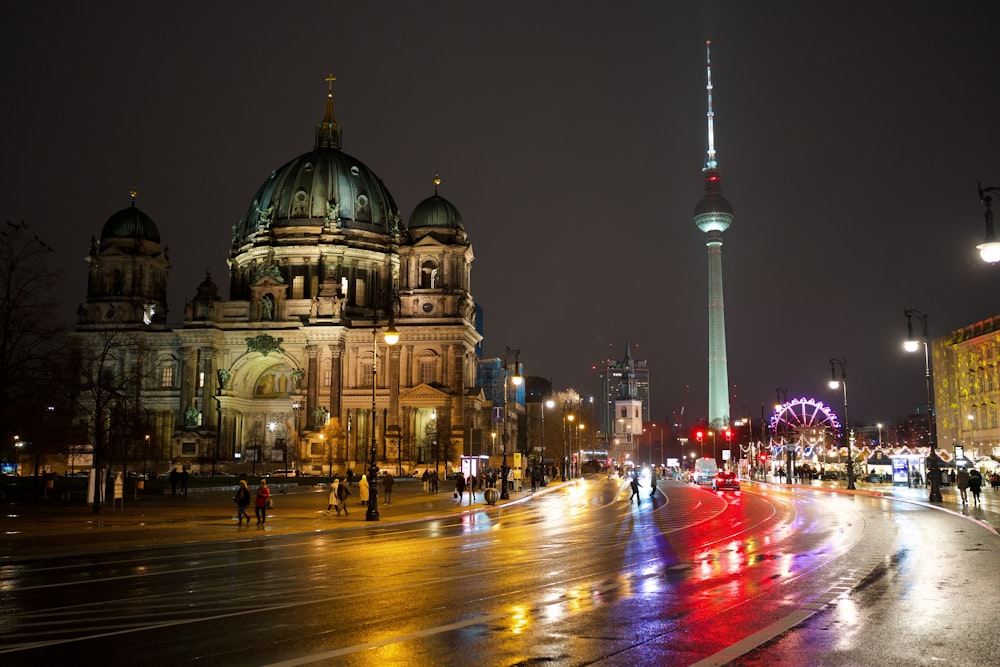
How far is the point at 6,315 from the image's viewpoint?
3497 cm

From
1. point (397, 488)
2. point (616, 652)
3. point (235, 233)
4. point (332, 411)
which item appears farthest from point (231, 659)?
point (235, 233)

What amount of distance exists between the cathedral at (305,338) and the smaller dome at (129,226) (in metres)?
0.20

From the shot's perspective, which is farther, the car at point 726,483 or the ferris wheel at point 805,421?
the ferris wheel at point 805,421

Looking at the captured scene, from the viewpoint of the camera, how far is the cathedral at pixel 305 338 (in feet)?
326

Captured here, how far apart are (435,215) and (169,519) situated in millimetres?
72150

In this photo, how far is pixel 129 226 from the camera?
113750 mm

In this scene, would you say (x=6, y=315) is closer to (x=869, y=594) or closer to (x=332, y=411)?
(x=869, y=594)

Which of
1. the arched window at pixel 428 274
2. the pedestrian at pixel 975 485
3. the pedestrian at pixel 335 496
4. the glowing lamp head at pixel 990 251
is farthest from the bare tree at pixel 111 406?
the pedestrian at pixel 975 485

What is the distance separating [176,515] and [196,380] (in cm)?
6565

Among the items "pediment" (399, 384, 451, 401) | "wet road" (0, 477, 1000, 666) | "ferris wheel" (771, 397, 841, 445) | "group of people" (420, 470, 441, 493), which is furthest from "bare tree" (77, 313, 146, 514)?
"ferris wheel" (771, 397, 841, 445)

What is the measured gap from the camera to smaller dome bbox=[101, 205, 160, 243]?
11350 cm

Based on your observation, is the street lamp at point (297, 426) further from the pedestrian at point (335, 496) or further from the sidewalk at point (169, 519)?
the pedestrian at point (335, 496)

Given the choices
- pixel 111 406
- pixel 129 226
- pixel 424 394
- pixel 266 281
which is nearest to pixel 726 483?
pixel 424 394

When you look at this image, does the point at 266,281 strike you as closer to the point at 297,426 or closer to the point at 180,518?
the point at 297,426
